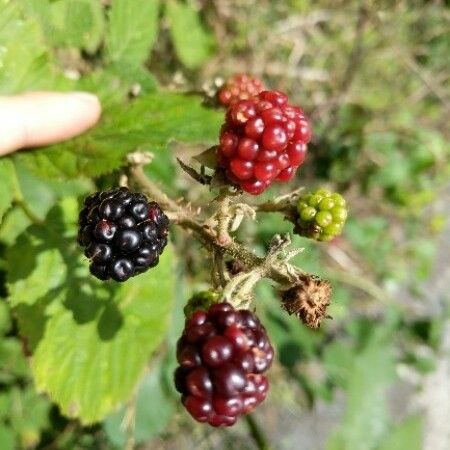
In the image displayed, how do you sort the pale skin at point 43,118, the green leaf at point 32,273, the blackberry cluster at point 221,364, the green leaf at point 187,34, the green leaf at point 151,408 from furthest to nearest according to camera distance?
the green leaf at point 187,34
the green leaf at point 151,408
the green leaf at point 32,273
the pale skin at point 43,118
the blackberry cluster at point 221,364

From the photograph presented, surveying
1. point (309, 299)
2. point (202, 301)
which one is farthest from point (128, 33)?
point (309, 299)

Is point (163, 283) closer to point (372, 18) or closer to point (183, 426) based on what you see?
point (183, 426)

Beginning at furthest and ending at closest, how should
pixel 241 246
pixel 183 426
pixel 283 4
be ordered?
pixel 283 4, pixel 183 426, pixel 241 246

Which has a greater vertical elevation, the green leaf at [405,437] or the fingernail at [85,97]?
the fingernail at [85,97]

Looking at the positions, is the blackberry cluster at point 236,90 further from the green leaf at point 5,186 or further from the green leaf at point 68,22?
the green leaf at point 5,186

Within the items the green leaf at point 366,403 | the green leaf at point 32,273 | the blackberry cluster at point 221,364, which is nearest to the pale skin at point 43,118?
the green leaf at point 32,273

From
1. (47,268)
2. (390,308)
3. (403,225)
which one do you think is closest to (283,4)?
(403,225)

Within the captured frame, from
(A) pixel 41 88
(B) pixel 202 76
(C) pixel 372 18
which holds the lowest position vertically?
(B) pixel 202 76
